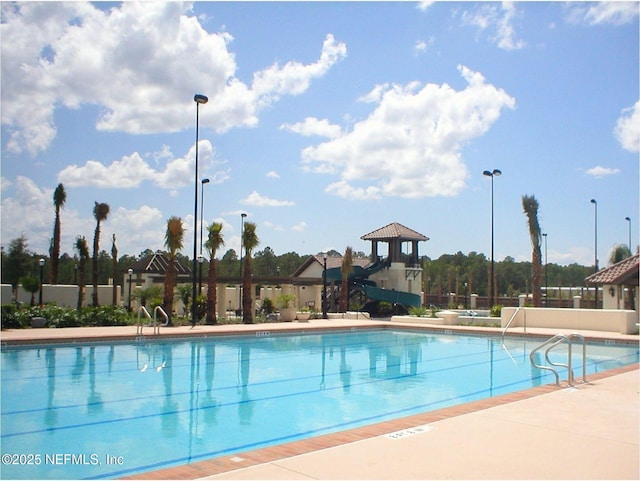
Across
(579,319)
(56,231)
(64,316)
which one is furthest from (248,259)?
(56,231)

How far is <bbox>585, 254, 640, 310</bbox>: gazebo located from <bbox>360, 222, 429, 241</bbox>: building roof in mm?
14018

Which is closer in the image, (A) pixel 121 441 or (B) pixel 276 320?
(A) pixel 121 441

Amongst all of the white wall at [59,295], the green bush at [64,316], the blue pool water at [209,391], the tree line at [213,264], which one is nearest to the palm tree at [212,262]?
the tree line at [213,264]

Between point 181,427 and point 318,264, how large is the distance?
3756cm

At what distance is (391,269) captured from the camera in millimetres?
37656

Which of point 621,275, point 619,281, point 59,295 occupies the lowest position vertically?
point 59,295

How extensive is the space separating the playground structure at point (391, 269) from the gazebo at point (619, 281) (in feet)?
41.3

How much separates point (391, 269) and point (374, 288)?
3.10 metres

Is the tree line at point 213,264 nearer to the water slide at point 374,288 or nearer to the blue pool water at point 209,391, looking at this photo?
the water slide at point 374,288

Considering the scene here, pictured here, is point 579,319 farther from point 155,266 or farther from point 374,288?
point 155,266

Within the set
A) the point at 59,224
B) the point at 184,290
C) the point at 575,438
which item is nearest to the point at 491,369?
the point at 575,438

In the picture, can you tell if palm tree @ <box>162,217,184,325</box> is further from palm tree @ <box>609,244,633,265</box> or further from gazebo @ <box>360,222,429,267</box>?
palm tree @ <box>609,244,633,265</box>

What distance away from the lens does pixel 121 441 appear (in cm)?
752

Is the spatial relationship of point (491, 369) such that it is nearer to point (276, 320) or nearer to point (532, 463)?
point (532, 463)
